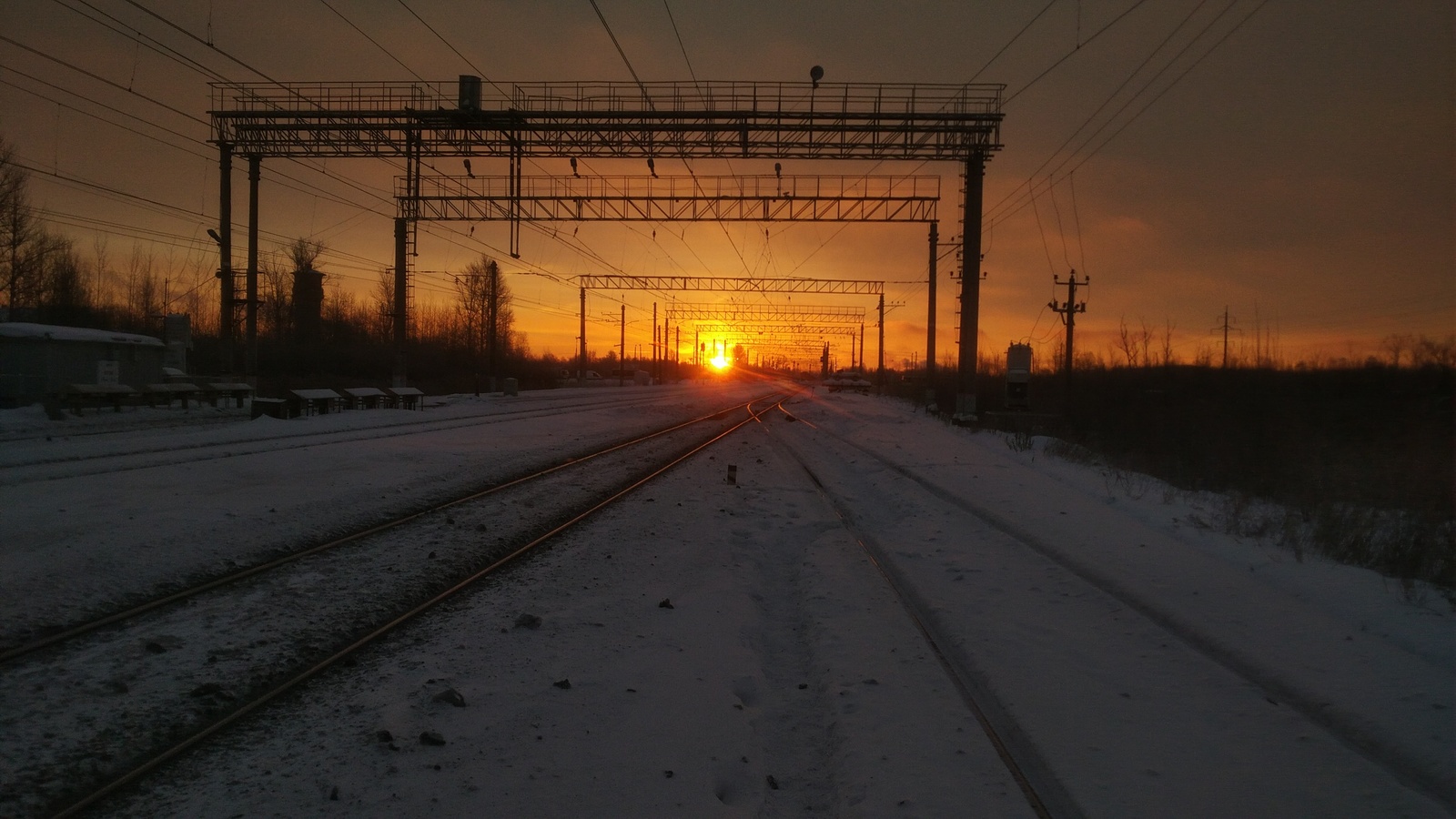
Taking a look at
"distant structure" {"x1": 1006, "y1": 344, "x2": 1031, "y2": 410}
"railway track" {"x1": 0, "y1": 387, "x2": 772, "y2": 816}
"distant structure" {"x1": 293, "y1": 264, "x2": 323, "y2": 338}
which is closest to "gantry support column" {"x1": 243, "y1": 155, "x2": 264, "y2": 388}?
"railway track" {"x1": 0, "y1": 387, "x2": 772, "y2": 816}

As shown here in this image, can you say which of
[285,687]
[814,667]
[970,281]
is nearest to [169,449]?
[285,687]

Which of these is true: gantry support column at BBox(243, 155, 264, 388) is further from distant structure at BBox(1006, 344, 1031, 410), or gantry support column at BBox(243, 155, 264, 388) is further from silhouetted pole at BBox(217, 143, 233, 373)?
distant structure at BBox(1006, 344, 1031, 410)

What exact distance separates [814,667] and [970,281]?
26.5 m

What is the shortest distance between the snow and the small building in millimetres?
21343

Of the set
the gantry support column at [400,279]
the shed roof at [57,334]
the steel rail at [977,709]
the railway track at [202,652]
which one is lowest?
the steel rail at [977,709]

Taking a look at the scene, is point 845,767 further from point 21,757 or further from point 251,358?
point 251,358

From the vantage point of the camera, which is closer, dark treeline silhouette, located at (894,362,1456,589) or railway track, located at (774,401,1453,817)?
railway track, located at (774,401,1453,817)

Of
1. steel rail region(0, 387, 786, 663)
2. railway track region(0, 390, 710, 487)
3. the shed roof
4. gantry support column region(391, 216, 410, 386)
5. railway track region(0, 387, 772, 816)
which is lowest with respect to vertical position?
railway track region(0, 387, 772, 816)

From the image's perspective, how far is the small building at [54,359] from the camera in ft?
95.9

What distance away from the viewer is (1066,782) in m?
4.19

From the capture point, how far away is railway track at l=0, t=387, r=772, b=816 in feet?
13.9

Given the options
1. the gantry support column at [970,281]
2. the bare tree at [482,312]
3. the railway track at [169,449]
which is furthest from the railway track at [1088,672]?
the bare tree at [482,312]

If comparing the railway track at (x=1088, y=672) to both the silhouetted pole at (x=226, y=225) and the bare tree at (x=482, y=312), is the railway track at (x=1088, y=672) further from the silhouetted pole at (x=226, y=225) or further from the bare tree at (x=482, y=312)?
the bare tree at (x=482, y=312)

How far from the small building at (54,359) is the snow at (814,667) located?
70.0ft
